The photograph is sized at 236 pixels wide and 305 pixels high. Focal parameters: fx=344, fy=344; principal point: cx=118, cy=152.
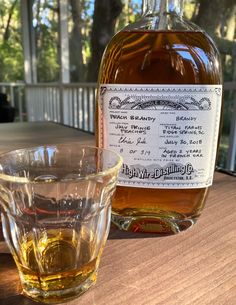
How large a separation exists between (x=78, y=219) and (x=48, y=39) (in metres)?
3.58

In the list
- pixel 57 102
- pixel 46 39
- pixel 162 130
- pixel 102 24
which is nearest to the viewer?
pixel 162 130

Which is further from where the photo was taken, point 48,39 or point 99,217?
→ point 48,39

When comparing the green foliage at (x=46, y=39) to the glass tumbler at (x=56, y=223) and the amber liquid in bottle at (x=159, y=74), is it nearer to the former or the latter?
the amber liquid in bottle at (x=159, y=74)

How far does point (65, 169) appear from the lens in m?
0.31

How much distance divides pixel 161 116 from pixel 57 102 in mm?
3174

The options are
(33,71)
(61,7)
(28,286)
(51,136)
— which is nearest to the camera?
(28,286)

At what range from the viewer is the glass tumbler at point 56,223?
228mm

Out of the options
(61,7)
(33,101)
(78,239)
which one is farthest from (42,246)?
(33,101)

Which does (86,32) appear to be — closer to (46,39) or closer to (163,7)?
(46,39)

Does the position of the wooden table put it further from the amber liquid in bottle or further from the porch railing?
the porch railing

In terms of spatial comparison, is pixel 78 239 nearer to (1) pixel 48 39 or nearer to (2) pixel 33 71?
(1) pixel 48 39

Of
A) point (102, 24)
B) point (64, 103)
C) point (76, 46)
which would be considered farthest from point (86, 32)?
point (64, 103)

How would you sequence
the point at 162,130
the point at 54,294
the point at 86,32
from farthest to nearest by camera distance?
the point at 86,32
the point at 162,130
the point at 54,294

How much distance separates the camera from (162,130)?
1.07 feet
